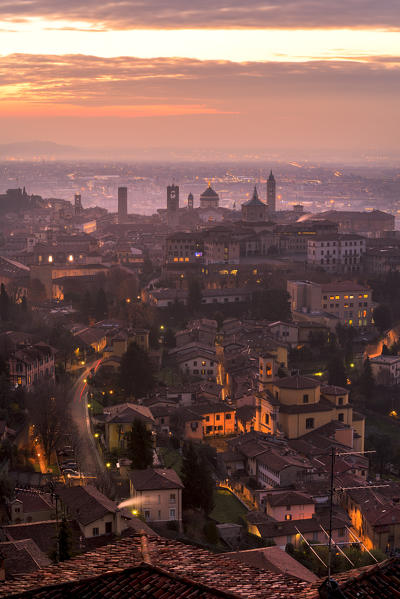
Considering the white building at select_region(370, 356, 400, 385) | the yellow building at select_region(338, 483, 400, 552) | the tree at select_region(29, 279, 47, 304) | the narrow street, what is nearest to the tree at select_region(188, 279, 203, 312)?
the tree at select_region(29, 279, 47, 304)

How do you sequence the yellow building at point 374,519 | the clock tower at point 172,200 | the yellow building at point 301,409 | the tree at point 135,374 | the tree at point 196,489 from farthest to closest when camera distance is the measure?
the clock tower at point 172,200 → the tree at point 135,374 → the yellow building at point 301,409 → the yellow building at point 374,519 → the tree at point 196,489

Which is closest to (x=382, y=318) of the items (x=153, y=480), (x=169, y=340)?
(x=169, y=340)

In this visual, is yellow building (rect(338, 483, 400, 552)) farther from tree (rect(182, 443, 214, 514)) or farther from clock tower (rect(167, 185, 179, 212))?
clock tower (rect(167, 185, 179, 212))

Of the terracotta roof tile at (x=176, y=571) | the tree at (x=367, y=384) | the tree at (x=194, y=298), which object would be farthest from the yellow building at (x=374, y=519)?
the tree at (x=194, y=298)

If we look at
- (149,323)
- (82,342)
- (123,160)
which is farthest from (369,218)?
(123,160)

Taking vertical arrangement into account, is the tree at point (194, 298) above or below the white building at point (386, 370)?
above

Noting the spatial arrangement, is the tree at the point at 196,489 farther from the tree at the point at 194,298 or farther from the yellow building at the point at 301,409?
the tree at the point at 194,298

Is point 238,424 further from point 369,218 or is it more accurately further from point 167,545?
point 369,218
